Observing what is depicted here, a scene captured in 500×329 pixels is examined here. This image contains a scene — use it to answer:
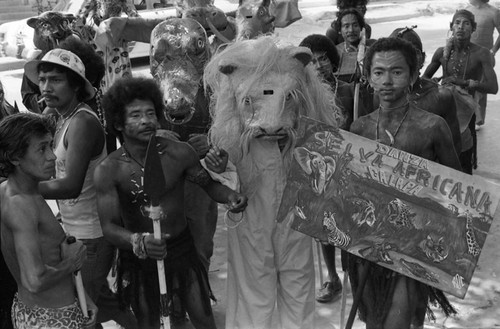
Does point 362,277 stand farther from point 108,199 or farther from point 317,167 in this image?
point 108,199

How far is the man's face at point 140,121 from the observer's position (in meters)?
3.30

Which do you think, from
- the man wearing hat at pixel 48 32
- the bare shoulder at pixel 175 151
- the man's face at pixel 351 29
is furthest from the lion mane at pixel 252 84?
the man's face at pixel 351 29

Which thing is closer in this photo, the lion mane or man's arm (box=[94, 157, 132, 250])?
man's arm (box=[94, 157, 132, 250])

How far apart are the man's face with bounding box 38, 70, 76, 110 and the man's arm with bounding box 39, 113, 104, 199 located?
0.15 meters

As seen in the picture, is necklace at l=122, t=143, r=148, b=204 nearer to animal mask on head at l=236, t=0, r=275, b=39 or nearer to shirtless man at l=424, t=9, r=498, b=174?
animal mask on head at l=236, t=0, r=275, b=39

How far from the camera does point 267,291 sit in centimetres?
366

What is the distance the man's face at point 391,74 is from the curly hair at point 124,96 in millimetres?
1126

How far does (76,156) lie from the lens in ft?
11.3

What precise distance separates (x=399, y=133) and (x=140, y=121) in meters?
1.30

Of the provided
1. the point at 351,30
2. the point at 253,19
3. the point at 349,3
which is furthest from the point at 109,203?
the point at 349,3

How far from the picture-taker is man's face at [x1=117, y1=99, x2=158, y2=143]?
A: 3.30 m

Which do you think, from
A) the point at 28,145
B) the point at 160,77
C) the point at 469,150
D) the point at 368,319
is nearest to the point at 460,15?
the point at 469,150

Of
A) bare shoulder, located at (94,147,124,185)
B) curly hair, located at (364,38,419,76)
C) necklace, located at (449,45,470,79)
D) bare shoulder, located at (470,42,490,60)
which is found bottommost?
necklace, located at (449,45,470,79)

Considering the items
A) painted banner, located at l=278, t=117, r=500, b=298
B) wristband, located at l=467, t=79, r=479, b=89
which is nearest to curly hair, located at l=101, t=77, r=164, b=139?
painted banner, located at l=278, t=117, r=500, b=298
